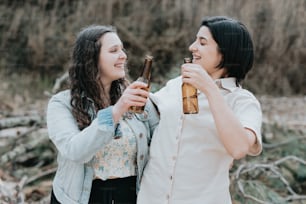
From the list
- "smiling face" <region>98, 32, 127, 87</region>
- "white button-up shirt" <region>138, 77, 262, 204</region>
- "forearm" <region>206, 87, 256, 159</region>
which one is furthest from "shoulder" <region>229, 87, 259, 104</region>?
"smiling face" <region>98, 32, 127, 87</region>

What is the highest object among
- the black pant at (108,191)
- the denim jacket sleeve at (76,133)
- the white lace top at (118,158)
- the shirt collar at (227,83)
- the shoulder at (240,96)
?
the shirt collar at (227,83)

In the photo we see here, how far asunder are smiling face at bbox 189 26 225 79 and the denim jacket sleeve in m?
0.28

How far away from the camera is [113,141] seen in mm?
1665

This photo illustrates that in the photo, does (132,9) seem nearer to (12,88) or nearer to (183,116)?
(12,88)

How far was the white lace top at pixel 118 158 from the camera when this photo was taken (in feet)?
5.43

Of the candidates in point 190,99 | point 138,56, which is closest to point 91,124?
point 190,99

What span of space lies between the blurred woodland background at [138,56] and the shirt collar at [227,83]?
1.86m

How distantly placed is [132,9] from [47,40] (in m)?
0.57

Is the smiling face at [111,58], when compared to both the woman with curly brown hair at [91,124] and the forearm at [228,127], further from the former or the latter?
the forearm at [228,127]

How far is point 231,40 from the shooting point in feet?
5.12

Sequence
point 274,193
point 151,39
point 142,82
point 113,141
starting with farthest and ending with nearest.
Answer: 1. point 151,39
2. point 274,193
3. point 113,141
4. point 142,82

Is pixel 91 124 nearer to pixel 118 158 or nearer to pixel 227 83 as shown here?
pixel 118 158

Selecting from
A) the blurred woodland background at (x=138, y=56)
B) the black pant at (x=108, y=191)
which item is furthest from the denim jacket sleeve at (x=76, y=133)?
the blurred woodland background at (x=138, y=56)

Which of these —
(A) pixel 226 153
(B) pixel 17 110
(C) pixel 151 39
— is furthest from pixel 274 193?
(A) pixel 226 153
